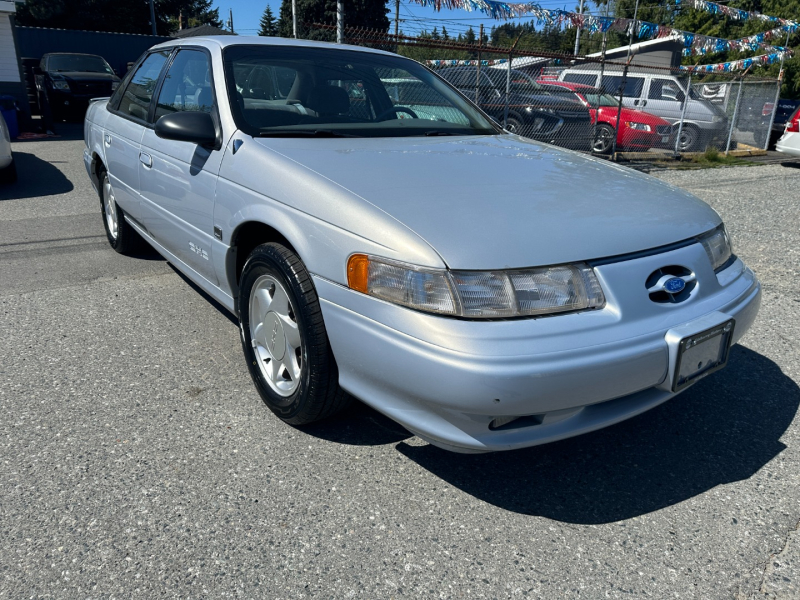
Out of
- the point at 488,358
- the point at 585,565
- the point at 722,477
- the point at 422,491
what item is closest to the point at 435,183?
A: the point at 488,358

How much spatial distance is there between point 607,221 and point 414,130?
4.63 ft

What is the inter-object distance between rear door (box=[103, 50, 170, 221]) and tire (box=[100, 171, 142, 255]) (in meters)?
0.27

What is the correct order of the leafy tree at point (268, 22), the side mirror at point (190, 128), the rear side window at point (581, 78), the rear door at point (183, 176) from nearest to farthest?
the side mirror at point (190, 128) < the rear door at point (183, 176) < the rear side window at point (581, 78) < the leafy tree at point (268, 22)

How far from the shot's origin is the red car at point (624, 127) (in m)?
11.9

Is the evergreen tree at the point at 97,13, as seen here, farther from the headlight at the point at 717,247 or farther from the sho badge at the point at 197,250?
the headlight at the point at 717,247

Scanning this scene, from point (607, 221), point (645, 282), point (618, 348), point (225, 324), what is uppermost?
point (607, 221)

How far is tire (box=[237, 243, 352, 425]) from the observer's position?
2.34 metres

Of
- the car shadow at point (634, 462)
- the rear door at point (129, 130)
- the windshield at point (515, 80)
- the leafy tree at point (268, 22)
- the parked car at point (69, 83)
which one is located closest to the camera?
the car shadow at point (634, 462)

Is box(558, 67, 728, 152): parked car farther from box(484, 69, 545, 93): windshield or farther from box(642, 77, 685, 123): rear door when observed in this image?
box(484, 69, 545, 93): windshield

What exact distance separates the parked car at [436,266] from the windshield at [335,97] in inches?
0.6

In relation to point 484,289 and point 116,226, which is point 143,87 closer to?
point 116,226

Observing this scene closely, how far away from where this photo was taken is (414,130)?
11.0 feet

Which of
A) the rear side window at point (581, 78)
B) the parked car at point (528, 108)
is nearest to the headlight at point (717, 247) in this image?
the parked car at point (528, 108)

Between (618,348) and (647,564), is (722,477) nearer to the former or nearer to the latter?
(647,564)
